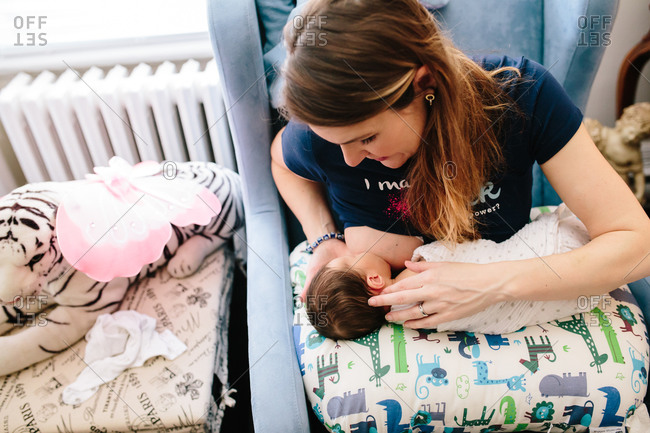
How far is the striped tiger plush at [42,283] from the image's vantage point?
117cm

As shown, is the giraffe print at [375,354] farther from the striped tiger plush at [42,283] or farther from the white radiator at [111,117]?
the white radiator at [111,117]

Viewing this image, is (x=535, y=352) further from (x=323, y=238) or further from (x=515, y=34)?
(x=515, y=34)

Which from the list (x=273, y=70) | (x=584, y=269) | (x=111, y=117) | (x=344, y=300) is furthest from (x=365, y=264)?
(x=111, y=117)

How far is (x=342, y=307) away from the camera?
3.32 feet

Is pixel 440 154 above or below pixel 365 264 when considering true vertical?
above

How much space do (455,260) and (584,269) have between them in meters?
0.25

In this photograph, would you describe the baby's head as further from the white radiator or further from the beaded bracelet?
the white radiator

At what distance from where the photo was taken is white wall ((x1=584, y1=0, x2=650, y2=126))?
191 centimetres

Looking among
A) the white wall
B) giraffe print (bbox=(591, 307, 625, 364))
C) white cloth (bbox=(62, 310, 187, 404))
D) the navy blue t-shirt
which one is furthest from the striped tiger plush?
the white wall

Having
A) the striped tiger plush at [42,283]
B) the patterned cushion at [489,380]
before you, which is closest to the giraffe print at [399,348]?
the patterned cushion at [489,380]

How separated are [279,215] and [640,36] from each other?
1685 mm

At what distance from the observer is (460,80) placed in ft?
2.87

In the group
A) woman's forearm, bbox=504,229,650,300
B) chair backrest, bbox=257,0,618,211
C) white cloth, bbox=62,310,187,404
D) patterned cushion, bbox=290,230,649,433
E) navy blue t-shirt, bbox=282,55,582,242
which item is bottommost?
white cloth, bbox=62,310,187,404

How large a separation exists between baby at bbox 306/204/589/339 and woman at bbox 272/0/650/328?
4cm
